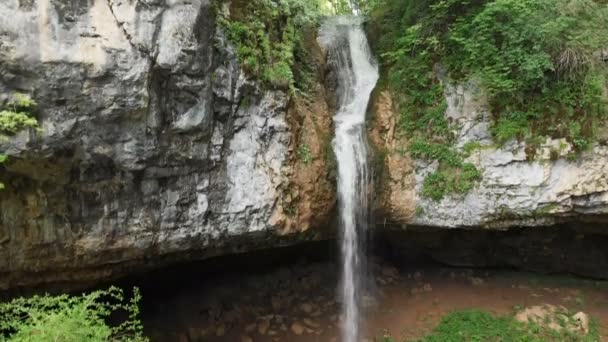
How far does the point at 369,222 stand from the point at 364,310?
6.74ft

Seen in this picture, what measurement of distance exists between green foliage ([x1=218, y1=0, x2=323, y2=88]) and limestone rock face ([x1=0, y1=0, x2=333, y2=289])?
0.74ft

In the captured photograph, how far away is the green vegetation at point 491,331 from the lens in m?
8.04

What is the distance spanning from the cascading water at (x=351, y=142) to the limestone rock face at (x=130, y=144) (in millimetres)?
1340

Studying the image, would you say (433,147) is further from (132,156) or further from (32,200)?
(32,200)

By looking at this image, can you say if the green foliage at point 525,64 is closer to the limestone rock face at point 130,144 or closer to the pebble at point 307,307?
the limestone rock face at point 130,144

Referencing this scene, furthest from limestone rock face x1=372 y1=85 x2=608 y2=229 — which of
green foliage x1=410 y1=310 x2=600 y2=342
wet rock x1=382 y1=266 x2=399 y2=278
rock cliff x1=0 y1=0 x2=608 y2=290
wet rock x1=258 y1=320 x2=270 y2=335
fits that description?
wet rock x1=258 y1=320 x2=270 y2=335

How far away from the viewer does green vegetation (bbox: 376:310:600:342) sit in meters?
8.04

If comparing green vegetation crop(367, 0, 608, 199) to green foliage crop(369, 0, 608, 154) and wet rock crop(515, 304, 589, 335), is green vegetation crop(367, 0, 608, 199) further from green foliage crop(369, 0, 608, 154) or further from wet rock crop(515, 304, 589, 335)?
wet rock crop(515, 304, 589, 335)

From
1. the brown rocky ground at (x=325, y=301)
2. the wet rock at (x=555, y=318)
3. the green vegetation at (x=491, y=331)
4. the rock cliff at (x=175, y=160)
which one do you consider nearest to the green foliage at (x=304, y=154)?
the rock cliff at (x=175, y=160)

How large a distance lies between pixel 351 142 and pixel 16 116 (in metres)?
5.53

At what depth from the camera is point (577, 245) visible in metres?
9.31

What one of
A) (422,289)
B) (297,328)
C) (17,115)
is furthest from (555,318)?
(17,115)

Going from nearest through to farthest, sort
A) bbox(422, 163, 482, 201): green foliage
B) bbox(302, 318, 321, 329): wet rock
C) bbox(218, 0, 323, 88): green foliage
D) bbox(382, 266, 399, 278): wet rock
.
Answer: bbox(218, 0, 323, 88): green foliage, bbox(422, 163, 482, 201): green foliage, bbox(302, 318, 321, 329): wet rock, bbox(382, 266, 399, 278): wet rock

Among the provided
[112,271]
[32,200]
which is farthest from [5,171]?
[112,271]
